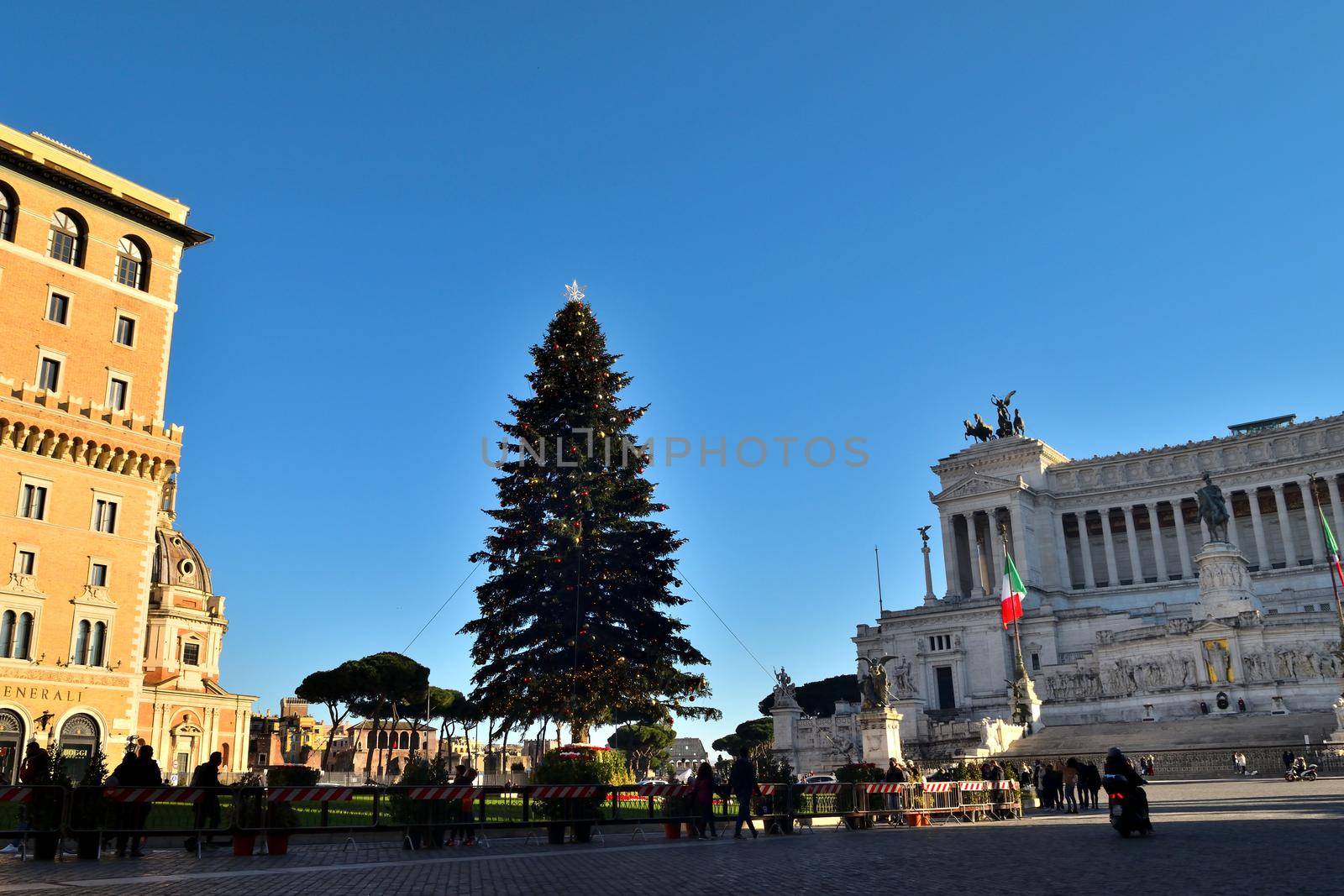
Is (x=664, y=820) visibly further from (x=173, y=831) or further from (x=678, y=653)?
(x=678, y=653)

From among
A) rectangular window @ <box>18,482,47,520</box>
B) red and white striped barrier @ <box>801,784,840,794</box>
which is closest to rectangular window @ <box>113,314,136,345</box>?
rectangular window @ <box>18,482,47,520</box>

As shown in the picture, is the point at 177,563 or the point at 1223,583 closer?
the point at 1223,583

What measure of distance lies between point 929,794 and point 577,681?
36.6 ft

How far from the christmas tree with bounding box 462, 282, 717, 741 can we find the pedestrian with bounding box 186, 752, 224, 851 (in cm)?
1456

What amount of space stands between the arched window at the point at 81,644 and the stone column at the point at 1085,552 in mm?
67682

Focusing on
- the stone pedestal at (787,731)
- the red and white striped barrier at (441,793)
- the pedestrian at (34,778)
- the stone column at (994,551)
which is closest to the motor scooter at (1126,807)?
the red and white striped barrier at (441,793)

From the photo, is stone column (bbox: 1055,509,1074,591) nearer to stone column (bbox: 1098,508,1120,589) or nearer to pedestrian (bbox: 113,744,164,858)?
stone column (bbox: 1098,508,1120,589)

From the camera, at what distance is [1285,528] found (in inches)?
2936

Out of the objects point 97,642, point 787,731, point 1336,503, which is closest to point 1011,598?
point 787,731

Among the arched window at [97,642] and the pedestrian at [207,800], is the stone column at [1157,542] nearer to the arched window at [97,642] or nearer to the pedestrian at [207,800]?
the arched window at [97,642]

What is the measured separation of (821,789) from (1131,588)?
204ft

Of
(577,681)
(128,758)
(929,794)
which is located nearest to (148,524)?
(577,681)

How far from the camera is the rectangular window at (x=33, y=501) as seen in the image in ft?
130

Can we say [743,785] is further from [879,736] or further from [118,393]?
[118,393]
